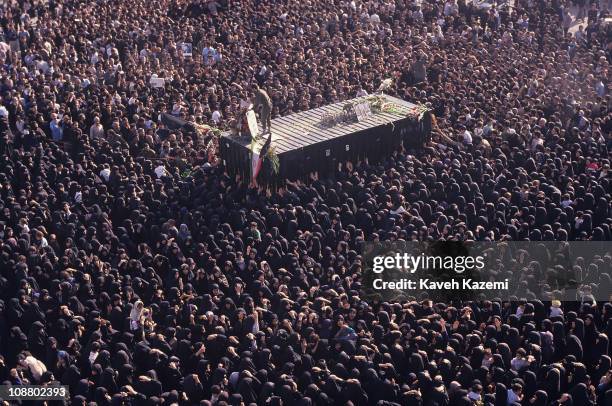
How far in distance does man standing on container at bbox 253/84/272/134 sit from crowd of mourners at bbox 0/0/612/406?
175 cm

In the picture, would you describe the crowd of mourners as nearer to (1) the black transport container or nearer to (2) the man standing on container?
(1) the black transport container

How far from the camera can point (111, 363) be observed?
19766mm

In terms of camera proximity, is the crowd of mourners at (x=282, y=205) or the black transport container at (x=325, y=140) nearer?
the crowd of mourners at (x=282, y=205)

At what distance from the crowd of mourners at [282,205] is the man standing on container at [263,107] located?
1749 millimetres

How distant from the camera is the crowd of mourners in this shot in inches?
773

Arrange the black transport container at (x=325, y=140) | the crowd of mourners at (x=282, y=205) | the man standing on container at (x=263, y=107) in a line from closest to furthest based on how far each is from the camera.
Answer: the crowd of mourners at (x=282, y=205), the black transport container at (x=325, y=140), the man standing on container at (x=263, y=107)

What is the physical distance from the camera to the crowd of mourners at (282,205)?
1964cm

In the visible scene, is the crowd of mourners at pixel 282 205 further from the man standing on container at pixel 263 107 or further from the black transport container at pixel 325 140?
the man standing on container at pixel 263 107

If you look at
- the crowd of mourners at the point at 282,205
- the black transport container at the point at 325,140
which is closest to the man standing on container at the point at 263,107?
the black transport container at the point at 325,140

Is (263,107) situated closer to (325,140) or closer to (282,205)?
(325,140)

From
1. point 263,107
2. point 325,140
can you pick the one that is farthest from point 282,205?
point 263,107

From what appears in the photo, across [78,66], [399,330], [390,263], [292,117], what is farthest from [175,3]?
[399,330]

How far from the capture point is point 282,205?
2630 centimetres

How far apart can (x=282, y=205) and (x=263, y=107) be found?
3.26m
